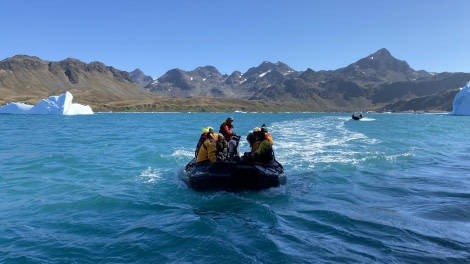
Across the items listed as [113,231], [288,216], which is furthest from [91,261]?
[288,216]

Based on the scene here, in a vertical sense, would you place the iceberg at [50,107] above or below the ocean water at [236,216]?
above

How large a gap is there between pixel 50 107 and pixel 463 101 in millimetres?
131647

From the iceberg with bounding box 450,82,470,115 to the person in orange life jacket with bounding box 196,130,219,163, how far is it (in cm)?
12583

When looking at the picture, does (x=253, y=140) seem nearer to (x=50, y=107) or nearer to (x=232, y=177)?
(x=232, y=177)

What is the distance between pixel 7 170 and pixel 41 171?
1.61m

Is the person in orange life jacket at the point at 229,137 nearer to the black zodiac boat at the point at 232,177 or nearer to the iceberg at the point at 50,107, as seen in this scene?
the black zodiac boat at the point at 232,177

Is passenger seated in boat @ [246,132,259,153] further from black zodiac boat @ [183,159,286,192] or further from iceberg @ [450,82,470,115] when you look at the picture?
iceberg @ [450,82,470,115]

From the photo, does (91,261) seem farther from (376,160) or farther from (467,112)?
(467,112)

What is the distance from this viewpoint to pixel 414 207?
11.8 m

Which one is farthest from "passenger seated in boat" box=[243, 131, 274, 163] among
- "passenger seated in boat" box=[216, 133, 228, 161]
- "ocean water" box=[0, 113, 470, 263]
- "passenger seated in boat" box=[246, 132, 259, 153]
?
"ocean water" box=[0, 113, 470, 263]

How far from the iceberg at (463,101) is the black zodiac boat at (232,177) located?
125674mm

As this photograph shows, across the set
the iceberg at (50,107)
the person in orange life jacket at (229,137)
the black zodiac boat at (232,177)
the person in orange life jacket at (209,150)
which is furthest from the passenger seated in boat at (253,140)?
the iceberg at (50,107)

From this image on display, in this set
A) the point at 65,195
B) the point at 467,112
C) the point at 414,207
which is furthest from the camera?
the point at 467,112

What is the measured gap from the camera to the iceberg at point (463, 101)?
387ft
